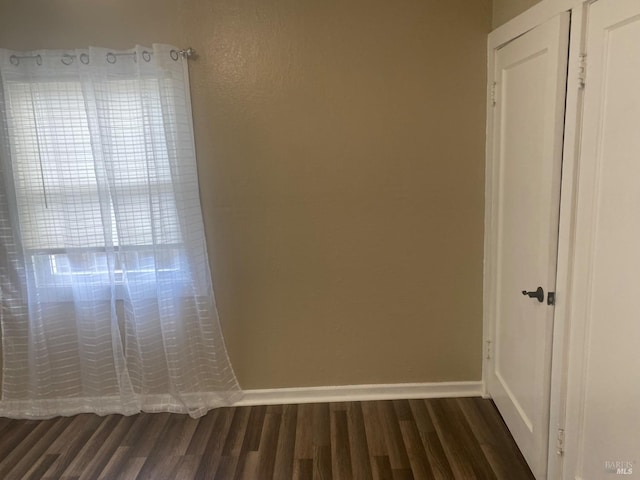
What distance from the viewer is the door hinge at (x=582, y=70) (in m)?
1.51

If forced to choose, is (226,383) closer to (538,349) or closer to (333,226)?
(333,226)

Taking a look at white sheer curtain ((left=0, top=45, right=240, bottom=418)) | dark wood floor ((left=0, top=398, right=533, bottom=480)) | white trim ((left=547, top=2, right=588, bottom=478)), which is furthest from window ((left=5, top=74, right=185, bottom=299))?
white trim ((left=547, top=2, right=588, bottom=478))

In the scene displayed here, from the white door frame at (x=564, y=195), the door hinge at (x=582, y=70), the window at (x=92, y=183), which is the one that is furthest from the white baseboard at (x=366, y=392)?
the door hinge at (x=582, y=70)

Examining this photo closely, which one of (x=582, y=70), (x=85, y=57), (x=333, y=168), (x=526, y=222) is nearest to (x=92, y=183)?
(x=85, y=57)

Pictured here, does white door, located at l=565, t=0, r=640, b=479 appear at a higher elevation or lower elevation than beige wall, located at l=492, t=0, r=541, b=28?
lower

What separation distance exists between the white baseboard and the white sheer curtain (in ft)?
0.74

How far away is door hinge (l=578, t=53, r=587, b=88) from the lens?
4.96 feet

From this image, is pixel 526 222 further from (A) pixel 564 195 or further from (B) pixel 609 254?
(B) pixel 609 254

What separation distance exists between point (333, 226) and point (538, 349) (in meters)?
1.21

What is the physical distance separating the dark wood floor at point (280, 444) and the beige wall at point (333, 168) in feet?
0.73

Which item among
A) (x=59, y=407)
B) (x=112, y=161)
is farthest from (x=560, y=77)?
(x=59, y=407)

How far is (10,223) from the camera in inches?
97.1

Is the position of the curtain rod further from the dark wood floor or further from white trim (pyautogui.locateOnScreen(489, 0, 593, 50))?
the dark wood floor

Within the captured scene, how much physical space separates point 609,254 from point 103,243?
2384 mm
